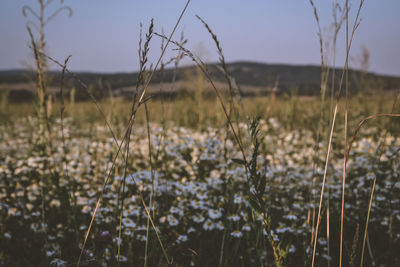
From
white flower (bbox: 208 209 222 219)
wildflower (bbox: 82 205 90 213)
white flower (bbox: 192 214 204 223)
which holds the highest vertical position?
white flower (bbox: 208 209 222 219)

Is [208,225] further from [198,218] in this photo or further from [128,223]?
[128,223]

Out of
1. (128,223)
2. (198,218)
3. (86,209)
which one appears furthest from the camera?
(86,209)

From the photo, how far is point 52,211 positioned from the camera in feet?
7.55

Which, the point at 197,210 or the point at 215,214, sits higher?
the point at 215,214

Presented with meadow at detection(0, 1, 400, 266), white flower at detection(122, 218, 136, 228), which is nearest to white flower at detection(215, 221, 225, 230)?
meadow at detection(0, 1, 400, 266)

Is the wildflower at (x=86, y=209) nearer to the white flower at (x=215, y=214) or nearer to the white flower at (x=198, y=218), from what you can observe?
the white flower at (x=198, y=218)

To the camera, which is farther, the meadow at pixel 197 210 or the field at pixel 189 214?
the field at pixel 189 214

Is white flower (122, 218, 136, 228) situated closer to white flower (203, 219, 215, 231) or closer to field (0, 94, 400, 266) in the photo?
field (0, 94, 400, 266)

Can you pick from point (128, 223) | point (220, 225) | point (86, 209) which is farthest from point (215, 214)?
point (86, 209)

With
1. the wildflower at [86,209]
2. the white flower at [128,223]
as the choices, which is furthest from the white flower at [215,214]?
the wildflower at [86,209]

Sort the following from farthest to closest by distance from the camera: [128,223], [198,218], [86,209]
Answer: [86,209] < [198,218] < [128,223]

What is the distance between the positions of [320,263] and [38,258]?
1.71 m

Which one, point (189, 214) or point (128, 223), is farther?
point (189, 214)

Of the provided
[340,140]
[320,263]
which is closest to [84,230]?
[320,263]
